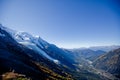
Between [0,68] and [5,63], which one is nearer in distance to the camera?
[0,68]

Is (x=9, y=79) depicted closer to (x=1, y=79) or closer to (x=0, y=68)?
(x=1, y=79)

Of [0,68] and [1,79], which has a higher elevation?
[0,68]

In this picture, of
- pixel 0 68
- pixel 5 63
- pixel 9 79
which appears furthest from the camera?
pixel 5 63

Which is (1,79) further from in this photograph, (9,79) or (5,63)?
(5,63)

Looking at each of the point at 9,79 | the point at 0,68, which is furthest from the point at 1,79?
the point at 0,68

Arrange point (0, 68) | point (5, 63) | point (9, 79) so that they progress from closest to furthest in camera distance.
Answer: point (9, 79)
point (0, 68)
point (5, 63)

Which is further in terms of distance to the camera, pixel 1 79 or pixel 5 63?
pixel 5 63

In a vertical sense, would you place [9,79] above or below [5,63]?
below

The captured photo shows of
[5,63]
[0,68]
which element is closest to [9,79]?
Result: [0,68]

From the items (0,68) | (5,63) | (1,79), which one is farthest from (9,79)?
(5,63)
